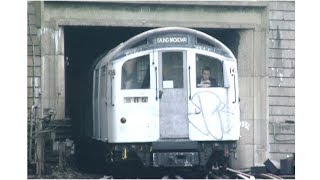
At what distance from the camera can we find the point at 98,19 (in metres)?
15.9

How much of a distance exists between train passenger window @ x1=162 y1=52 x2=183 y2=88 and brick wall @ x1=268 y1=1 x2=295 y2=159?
4.00 metres

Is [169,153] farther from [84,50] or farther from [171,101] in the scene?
[84,50]

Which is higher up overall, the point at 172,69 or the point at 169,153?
the point at 172,69

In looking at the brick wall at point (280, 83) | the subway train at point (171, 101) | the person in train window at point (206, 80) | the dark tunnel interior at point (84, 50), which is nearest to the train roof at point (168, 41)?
the subway train at point (171, 101)

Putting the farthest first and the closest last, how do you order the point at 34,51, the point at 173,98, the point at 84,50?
the point at 84,50, the point at 34,51, the point at 173,98

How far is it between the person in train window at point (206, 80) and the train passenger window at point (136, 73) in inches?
33.2

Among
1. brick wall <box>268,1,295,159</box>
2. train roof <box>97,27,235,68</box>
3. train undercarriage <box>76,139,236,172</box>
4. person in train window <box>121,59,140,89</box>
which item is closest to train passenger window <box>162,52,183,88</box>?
train roof <box>97,27,235,68</box>

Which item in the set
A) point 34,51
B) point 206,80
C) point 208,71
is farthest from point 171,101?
point 34,51

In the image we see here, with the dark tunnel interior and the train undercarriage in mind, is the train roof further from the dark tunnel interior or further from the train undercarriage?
the dark tunnel interior

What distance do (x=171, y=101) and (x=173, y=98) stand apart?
0.19ft

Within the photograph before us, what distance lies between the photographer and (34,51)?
51.7 ft

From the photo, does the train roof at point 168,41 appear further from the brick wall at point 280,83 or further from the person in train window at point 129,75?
the brick wall at point 280,83

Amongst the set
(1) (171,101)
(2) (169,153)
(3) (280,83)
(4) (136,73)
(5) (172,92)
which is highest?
(4) (136,73)

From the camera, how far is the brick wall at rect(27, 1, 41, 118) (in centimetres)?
1565
